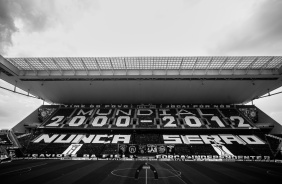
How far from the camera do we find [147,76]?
32750mm

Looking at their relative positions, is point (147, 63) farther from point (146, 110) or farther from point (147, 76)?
point (146, 110)

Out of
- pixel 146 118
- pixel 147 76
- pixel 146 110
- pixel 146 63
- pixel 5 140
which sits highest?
pixel 146 63

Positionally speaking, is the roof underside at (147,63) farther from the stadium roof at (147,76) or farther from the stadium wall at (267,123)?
the stadium wall at (267,123)

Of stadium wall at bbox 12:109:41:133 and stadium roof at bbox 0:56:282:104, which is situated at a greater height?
stadium roof at bbox 0:56:282:104

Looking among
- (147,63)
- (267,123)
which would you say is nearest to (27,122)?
(147,63)

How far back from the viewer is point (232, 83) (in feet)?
115

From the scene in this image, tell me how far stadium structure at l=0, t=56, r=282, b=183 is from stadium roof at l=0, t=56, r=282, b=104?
0.15 m

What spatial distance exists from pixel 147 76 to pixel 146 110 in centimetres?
1305

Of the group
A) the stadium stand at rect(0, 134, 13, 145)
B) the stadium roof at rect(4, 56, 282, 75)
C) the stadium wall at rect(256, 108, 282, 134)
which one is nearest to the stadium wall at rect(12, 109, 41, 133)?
the stadium stand at rect(0, 134, 13, 145)

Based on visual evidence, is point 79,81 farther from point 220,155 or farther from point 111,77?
point 220,155

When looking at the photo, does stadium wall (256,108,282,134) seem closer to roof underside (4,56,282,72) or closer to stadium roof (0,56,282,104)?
stadium roof (0,56,282,104)

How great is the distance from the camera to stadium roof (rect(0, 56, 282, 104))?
29.9 m

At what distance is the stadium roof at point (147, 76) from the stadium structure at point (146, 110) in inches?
6.1

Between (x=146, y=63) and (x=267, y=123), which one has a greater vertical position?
(x=146, y=63)
